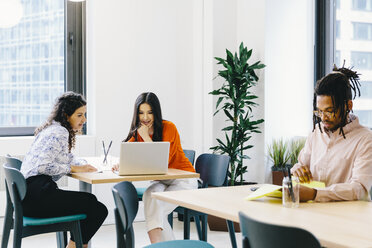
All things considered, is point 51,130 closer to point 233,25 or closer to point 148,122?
point 148,122

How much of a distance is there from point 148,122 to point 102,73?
154cm

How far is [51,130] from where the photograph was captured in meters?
3.35

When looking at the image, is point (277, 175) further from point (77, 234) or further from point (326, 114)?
point (326, 114)

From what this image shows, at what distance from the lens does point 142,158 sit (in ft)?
10.6

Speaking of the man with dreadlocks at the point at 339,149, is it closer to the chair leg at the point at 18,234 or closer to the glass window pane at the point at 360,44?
the chair leg at the point at 18,234

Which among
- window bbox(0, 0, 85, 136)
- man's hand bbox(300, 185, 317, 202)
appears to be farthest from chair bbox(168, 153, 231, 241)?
window bbox(0, 0, 85, 136)

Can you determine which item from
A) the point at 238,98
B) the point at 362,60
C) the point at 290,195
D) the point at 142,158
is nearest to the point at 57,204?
the point at 142,158

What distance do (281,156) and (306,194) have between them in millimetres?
2689

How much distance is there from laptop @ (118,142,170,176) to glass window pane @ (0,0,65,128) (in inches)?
90.0

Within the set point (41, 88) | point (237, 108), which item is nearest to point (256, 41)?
point (237, 108)

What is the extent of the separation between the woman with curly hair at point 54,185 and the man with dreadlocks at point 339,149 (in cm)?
133

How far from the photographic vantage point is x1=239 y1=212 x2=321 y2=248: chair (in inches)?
59.6

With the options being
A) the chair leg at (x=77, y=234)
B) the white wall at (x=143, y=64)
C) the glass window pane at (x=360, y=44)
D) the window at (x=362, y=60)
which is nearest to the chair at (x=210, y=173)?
the chair leg at (x=77, y=234)

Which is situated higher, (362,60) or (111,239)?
(362,60)
